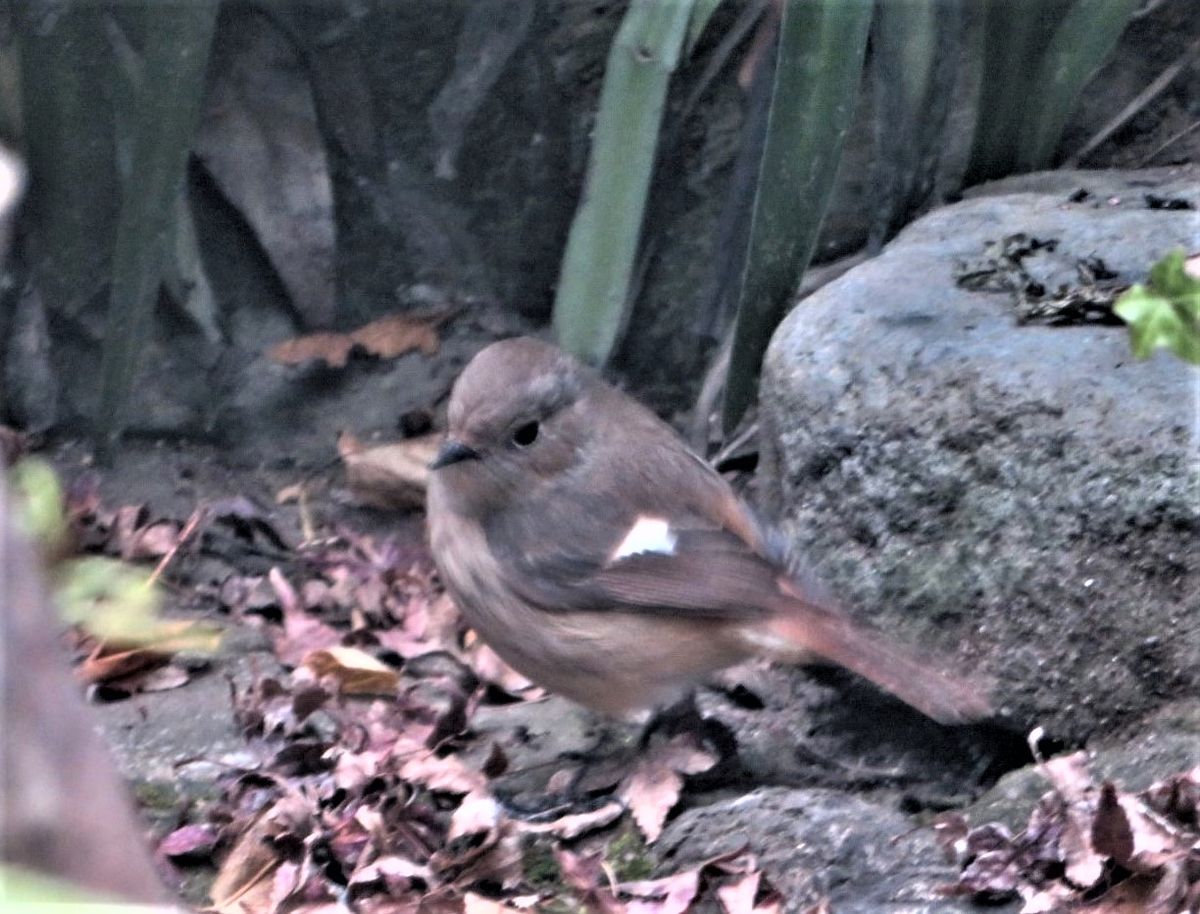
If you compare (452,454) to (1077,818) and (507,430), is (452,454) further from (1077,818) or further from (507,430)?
(1077,818)

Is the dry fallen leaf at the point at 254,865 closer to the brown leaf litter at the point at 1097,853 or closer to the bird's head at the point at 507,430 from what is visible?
the bird's head at the point at 507,430

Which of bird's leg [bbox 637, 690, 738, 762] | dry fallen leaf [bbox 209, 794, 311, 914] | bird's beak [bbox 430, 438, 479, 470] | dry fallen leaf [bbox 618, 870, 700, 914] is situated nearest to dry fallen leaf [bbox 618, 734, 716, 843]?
bird's leg [bbox 637, 690, 738, 762]

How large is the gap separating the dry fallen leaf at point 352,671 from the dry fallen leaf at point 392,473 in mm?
1157

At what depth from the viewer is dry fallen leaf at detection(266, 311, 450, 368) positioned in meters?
5.51

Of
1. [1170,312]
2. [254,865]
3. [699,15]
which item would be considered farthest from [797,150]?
[254,865]

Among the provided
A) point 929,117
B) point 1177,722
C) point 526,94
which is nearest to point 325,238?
point 526,94

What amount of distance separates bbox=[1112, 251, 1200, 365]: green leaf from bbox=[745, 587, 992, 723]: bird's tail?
2.88 feet

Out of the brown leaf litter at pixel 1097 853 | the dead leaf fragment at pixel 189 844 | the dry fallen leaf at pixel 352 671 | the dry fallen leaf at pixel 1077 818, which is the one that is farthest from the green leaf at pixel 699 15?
the dead leaf fragment at pixel 189 844

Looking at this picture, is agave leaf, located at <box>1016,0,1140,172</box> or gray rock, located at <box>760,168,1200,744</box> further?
agave leaf, located at <box>1016,0,1140,172</box>

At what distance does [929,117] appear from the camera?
5.01 metres

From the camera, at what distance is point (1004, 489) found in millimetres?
3629

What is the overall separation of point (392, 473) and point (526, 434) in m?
1.45

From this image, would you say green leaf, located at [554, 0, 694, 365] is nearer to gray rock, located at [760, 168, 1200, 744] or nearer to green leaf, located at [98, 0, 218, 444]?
gray rock, located at [760, 168, 1200, 744]

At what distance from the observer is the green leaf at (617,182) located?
15.4 ft
